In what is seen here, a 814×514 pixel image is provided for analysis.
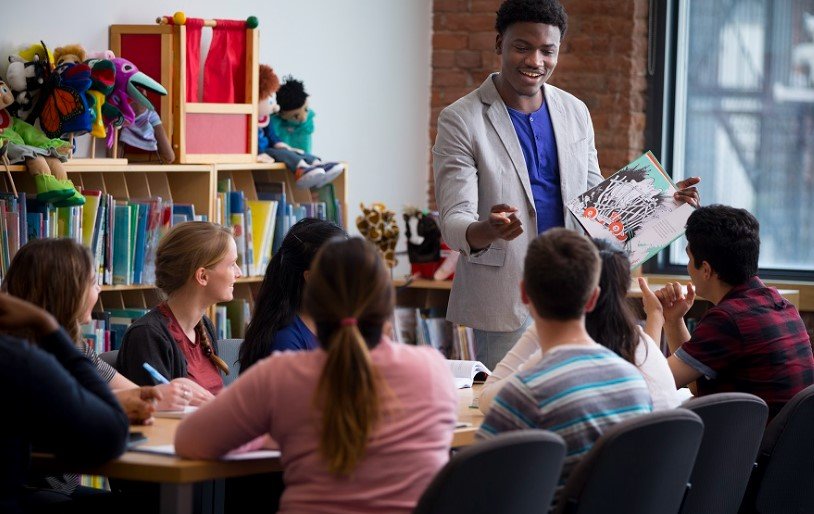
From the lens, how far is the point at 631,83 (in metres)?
5.44

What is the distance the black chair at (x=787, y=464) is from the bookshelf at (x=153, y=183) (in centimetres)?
226

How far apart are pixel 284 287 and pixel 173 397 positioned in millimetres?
433

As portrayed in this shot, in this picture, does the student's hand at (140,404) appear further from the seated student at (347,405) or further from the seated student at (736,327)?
the seated student at (736,327)

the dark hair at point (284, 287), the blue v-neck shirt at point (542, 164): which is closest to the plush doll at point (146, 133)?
the blue v-neck shirt at point (542, 164)

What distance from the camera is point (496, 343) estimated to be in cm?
336

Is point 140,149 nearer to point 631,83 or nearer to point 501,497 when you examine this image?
point 631,83

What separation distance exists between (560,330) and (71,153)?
7.16 ft

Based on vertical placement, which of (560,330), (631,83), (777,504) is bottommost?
(777,504)

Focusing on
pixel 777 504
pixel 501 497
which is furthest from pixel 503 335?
pixel 501 497

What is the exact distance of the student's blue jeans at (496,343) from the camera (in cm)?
334

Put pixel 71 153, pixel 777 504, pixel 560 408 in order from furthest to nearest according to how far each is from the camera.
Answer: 1. pixel 71 153
2. pixel 777 504
3. pixel 560 408

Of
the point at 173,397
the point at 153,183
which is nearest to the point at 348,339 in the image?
the point at 173,397

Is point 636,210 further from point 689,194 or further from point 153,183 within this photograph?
point 153,183

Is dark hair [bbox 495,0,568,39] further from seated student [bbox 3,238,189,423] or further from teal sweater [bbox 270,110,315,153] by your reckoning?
teal sweater [bbox 270,110,315,153]
